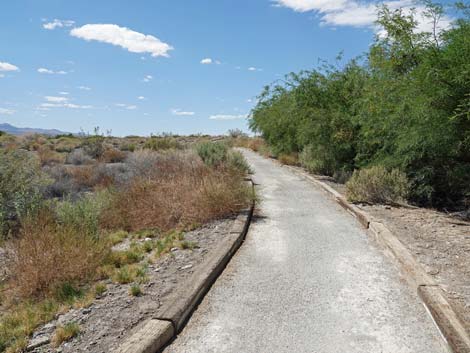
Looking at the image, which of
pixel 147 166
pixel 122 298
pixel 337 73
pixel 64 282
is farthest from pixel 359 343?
pixel 337 73

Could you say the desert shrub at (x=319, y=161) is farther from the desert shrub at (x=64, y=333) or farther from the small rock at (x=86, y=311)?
the desert shrub at (x=64, y=333)

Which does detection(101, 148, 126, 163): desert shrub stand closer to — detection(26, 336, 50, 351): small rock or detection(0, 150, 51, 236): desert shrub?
detection(0, 150, 51, 236): desert shrub

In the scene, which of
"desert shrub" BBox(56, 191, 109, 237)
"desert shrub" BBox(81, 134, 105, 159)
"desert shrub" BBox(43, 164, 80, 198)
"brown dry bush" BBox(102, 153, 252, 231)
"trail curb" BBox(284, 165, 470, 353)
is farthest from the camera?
"desert shrub" BBox(81, 134, 105, 159)

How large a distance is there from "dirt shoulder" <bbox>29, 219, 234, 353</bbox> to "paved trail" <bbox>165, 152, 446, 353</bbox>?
49 cm

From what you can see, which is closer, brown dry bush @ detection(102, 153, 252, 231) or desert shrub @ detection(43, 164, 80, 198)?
brown dry bush @ detection(102, 153, 252, 231)

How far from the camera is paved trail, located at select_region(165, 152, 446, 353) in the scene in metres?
3.66

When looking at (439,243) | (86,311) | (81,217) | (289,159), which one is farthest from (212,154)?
(86,311)

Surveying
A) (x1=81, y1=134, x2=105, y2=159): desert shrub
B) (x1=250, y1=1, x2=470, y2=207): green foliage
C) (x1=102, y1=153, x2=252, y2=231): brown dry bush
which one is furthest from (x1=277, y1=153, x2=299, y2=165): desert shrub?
(x1=102, y1=153, x2=252, y2=231): brown dry bush

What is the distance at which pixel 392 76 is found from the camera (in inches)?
397

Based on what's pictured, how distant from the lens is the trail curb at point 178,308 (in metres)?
3.47

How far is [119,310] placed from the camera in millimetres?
4289

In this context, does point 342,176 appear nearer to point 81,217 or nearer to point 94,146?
point 81,217

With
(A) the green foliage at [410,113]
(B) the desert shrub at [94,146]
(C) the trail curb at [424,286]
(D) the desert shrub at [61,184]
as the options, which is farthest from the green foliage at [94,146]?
(C) the trail curb at [424,286]

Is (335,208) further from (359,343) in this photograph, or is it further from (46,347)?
(46,347)
